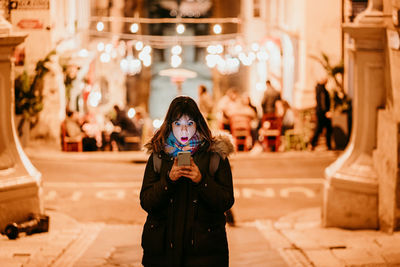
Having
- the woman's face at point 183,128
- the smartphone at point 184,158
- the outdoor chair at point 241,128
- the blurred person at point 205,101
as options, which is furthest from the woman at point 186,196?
the blurred person at point 205,101

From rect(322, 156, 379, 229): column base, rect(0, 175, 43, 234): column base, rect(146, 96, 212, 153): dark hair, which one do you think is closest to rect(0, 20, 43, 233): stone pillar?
rect(0, 175, 43, 234): column base

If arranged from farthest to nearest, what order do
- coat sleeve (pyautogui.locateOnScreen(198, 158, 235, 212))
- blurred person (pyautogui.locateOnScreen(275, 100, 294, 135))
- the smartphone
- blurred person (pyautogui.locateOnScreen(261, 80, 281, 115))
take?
blurred person (pyautogui.locateOnScreen(261, 80, 281, 115))
blurred person (pyautogui.locateOnScreen(275, 100, 294, 135))
coat sleeve (pyautogui.locateOnScreen(198, 158, 235, 212))
the smartphone

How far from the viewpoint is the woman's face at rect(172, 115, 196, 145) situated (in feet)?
15.5

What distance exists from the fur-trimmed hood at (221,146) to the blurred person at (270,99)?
14247 mm

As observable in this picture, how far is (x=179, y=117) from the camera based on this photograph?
471cm

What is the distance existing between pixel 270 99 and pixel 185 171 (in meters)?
14.6

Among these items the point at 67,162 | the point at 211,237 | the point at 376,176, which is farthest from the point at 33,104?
the point at 211,237

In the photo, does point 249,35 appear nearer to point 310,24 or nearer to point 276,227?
point 310,24

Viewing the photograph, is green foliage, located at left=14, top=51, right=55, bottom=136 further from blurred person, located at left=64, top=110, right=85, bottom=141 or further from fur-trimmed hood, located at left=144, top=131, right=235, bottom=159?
fur-trimmed hood, located at left=144, top=131, right=235, bottom=159

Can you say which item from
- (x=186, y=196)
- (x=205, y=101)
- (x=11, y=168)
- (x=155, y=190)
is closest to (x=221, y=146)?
(x=186, y=196)

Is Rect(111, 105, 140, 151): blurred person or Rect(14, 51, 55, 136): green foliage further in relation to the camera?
Rect(111, 105, 140, 151): blurred person

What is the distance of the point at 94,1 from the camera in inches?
1049

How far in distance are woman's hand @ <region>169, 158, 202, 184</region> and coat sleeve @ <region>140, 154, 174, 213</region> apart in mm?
97

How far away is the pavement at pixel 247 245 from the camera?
7.83m
